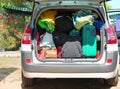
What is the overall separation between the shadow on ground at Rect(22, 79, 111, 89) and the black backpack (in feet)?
3.70

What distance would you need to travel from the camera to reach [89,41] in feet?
22.1

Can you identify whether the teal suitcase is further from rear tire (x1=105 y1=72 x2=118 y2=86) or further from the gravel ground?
the gravel ground

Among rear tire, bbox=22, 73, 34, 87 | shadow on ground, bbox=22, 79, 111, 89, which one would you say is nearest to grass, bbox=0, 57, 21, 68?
shadow on ground, bbox=22, 79, 111, 89

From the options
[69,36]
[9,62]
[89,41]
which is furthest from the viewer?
[9,62]

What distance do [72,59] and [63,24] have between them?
0.94m

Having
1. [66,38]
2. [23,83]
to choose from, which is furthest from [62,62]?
[23,83]

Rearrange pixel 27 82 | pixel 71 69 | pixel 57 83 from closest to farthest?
pixel 71 69 < pixel 27 82 < pixel 57 83

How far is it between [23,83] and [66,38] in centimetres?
126

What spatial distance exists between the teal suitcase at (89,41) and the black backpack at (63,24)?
357mm

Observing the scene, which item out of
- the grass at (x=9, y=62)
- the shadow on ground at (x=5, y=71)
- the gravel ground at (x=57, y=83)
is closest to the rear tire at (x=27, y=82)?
the gravel ground at (x=57, y=83)

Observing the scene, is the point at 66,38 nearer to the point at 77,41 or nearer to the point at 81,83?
the point at 77,41

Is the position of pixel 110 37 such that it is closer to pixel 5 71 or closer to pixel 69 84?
pixel 69 84

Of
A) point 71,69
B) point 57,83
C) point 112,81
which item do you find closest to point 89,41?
point 71,69

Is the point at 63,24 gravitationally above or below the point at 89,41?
above
